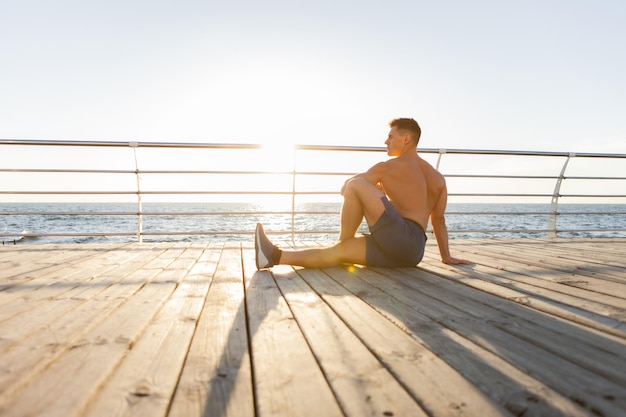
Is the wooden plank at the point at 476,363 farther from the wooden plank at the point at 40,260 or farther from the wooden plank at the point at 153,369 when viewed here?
the wooden plank at the point at 40,260

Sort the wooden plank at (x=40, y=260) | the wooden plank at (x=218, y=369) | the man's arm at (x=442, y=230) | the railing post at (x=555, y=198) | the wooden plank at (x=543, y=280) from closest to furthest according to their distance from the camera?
the wooden plank at (x=218, y=369) → the wooden plank at (x=543, y=280) → the wooden plank at (x=40, y=260) → the man's arm at (x=442, y=230) → the railing post at (x=555, y=198)

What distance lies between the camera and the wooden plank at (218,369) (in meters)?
0.83

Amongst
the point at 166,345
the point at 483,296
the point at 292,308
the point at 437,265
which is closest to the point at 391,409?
the point at 166,345

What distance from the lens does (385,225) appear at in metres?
2.44

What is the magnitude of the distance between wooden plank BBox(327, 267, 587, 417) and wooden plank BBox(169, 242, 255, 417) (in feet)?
1.71

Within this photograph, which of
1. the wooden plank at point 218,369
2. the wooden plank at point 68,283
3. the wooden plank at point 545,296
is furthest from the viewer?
the wooden plank at point 68,283

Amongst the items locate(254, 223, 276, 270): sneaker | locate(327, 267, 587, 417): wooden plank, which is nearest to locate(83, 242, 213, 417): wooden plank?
locate(327, 267, 587, 417): wooden plank

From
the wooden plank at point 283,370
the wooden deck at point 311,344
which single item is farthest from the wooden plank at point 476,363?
the wooden plank at point 283,370

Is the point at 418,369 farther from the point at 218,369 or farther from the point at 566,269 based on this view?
the point at 566,269

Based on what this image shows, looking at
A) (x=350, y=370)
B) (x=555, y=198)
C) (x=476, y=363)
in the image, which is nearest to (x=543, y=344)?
(x=476, y=363)

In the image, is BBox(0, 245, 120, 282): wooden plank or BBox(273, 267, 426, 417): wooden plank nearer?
BBox(273, 267, 426, 417): wooden plank

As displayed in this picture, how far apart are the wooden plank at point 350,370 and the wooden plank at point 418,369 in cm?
3

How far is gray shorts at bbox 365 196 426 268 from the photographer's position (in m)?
2.43

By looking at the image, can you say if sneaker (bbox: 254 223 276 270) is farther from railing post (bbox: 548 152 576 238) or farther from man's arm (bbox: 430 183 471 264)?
railing post (bbox: 548 152 576 238)
